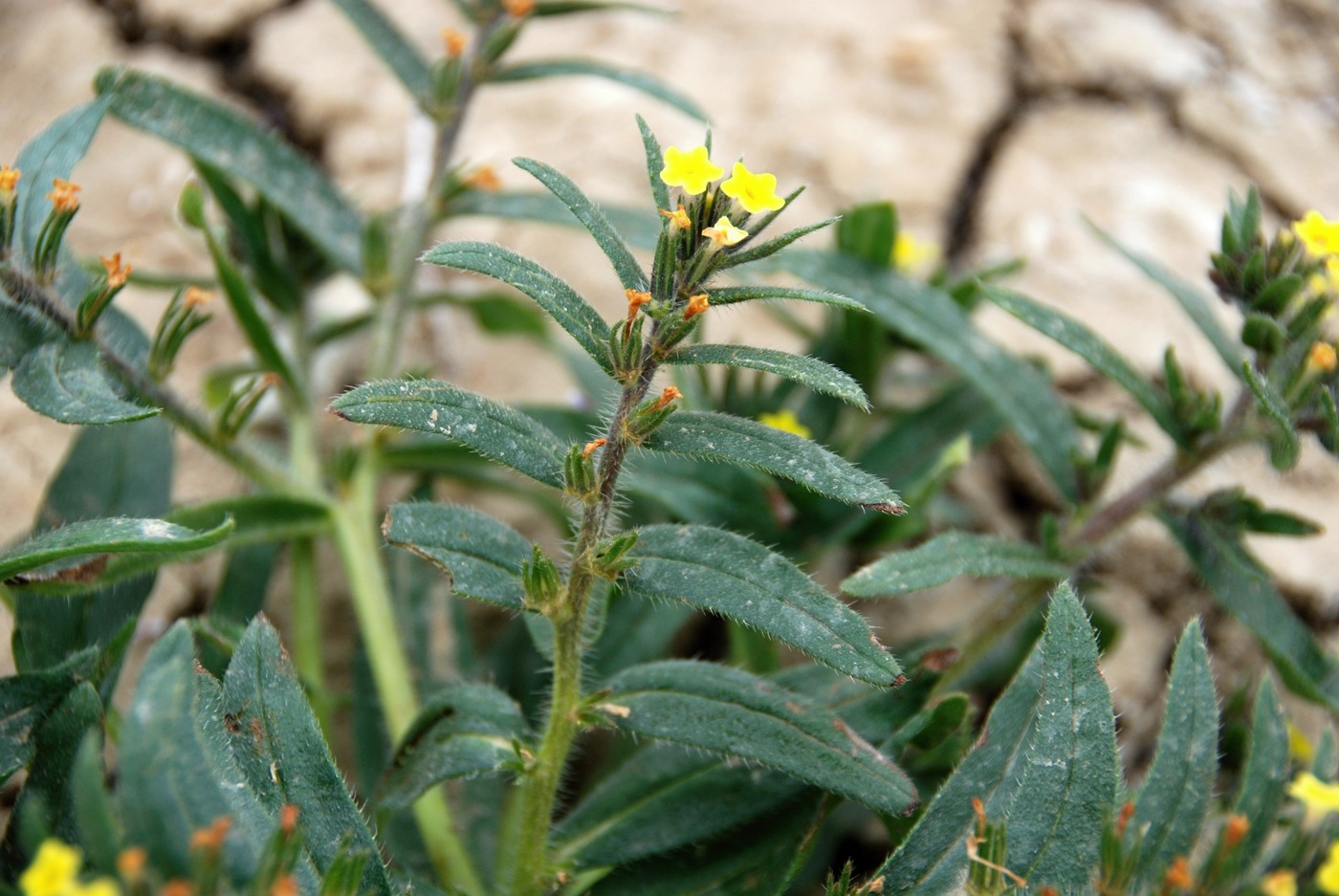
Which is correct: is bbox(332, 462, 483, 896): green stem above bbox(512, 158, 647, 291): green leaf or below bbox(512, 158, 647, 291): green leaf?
below

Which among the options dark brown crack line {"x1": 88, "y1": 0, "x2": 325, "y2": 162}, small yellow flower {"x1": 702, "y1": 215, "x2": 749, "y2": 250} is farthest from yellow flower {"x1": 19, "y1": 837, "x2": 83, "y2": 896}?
dark brown crack line {"x1": 88, "y1": 0, "x2": 325, "y2": 162}

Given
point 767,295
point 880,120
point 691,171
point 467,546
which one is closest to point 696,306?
point 767,295

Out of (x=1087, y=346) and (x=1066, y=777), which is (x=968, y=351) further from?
(x=1066, y=777)

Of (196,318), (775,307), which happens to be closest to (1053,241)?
(775,307)

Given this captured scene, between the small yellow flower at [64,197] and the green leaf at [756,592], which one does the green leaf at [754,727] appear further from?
the small yellow flower at [64,197]

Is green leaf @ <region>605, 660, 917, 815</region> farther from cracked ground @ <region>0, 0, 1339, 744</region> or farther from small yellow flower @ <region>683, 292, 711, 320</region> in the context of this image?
cracked ground @ <region>0, 0, 1339, 744</region>
